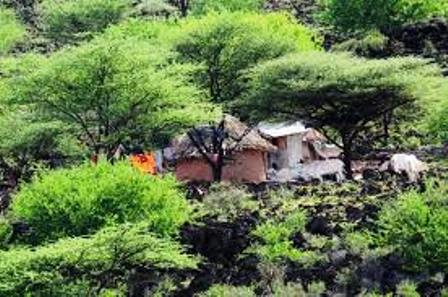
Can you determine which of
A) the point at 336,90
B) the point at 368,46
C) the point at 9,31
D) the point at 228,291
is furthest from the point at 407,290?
the point at 9,31

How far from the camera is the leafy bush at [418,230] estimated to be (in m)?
25.0

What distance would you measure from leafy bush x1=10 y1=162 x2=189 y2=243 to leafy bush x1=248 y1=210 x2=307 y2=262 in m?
2.22

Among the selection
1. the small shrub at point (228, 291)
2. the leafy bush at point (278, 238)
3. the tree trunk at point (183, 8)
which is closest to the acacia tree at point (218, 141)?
the leafy bush at point (278, 238)

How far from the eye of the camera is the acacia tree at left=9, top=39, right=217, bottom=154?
38.3 m

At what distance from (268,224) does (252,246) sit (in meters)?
1.21

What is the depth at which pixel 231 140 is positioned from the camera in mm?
46656

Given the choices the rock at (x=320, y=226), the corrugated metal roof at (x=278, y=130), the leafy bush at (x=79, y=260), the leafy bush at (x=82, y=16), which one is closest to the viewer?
the leafy bush at (x=79, y=260)

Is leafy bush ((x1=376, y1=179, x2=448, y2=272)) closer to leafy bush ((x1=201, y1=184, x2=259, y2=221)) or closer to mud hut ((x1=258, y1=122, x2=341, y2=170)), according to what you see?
leafy bush ((x1=201, y1=184, x2=259, y2=221))

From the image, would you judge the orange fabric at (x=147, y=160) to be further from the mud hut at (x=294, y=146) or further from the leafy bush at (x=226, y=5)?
the leafy bush at (x=226, y=5)

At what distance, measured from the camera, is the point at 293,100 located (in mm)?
41469

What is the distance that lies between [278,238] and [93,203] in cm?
479

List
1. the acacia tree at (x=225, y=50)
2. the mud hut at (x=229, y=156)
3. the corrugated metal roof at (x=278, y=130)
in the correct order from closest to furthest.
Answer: the mud hut at (x=229, y=156) → the acacia tree at (x=225, y=50) → the corrugated metal roof at (x=278, y=130)

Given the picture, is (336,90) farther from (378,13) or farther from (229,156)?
(378,13)

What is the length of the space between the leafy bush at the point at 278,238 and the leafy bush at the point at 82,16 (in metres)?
54.7
